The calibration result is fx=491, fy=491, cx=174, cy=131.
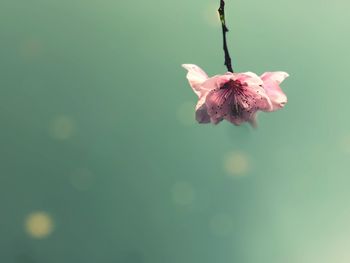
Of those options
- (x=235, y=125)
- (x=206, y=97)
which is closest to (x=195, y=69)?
(x=206, y=97)

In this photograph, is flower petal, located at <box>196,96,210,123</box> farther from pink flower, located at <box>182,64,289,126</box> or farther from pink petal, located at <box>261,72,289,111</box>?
pink petal, located at <box>261,72,289,111</box>

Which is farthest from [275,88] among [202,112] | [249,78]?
[202,112]

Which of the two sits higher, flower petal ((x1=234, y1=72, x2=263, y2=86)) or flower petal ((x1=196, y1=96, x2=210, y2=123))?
flower petal ((x1=234, y1=72, x2=263, y2=86))

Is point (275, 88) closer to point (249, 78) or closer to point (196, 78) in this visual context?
point (249, 78)

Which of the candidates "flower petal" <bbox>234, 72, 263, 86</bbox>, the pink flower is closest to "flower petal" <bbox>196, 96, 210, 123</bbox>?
the pink flower

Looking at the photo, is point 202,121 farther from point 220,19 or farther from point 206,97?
point 220,19

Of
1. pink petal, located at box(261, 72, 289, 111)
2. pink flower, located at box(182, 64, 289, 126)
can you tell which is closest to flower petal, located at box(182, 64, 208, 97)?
pink flower, located at box(182, 64, 289, 126)

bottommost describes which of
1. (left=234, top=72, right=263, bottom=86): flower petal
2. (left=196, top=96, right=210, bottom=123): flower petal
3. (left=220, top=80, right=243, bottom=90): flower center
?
(left=196, top=96, right=210, bottom=123): flower petal

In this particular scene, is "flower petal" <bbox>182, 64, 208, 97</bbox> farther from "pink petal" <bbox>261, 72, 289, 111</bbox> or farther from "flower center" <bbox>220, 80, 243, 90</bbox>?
"pink petal" <bbox>261, 72, 289, 111</bbox>
